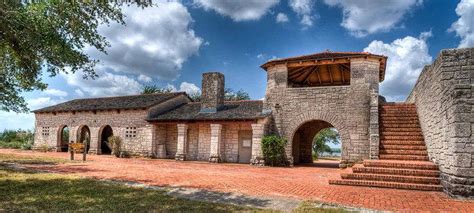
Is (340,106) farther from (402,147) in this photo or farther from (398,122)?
(402,147)

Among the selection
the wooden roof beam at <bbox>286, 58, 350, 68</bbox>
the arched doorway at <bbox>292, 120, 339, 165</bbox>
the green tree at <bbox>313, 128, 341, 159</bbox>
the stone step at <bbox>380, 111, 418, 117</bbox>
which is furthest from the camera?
the green tree at <bbox>313, 128, 341, 159</bbox>

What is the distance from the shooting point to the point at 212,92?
19.4 metres

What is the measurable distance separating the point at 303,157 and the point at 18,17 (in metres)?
17.2

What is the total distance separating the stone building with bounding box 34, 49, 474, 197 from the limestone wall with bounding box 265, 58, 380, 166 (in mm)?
46

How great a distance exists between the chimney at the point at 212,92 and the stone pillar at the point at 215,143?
1675 mm

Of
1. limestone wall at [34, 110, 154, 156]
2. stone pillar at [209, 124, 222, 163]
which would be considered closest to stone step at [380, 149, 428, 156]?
stone pillar at [209, 124, 222, 163]

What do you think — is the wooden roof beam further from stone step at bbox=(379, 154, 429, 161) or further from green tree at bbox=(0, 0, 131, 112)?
green tree at bbox=(0, 0, 131, 112)

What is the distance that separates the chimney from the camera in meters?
19.2

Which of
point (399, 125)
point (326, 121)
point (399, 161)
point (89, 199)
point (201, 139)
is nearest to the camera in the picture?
point (89, 199)

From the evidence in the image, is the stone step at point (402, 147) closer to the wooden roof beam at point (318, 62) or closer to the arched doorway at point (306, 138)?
the wooden roof beam at point (318, 62)

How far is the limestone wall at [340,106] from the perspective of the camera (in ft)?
47.5

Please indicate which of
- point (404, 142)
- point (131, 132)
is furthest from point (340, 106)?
point (131, 132)

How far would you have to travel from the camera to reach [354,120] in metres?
14.8

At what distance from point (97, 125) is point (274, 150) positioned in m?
14.0
